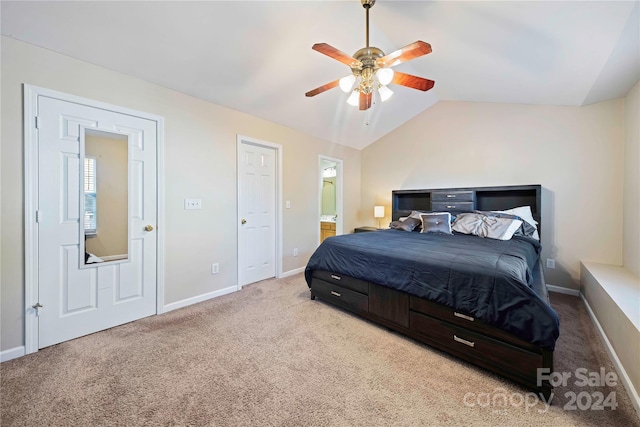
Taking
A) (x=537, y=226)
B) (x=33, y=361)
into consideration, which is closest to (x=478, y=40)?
(x=537, y=226)

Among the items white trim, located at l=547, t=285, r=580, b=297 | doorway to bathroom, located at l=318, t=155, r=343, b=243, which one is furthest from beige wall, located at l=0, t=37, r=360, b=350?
white trim, located at l=547, t=285, r=580, b=297

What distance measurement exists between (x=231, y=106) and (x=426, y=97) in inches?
118

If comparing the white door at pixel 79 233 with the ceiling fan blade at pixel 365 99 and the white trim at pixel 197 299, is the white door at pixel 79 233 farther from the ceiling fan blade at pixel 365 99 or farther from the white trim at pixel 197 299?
the ceiling fan blade at pixel 365 99

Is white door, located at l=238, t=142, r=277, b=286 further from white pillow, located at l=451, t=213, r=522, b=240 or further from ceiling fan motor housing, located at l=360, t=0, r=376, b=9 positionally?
white pillow, located at l=451, t=213, r=522, b=240

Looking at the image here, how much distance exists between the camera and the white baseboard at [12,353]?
1.83 metres

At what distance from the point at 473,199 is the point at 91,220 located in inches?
182

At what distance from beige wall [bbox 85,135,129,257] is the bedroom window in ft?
0.09

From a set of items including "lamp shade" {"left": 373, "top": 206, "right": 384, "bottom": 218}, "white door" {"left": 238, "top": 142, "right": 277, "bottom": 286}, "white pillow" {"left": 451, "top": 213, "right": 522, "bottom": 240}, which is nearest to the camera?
"white pillow" {"left": 451, "top": 213, "right": 522, "bottom": 240}

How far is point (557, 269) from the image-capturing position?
3.29 meters

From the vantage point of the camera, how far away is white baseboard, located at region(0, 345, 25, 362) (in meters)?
1.83

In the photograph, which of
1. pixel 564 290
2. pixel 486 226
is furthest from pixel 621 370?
pixel 564 290

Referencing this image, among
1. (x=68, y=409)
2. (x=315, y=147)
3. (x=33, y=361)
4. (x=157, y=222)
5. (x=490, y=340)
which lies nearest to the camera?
(x=68, y=409)

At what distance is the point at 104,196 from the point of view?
91.0 inches

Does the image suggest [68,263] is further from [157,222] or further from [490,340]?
[490,340]
